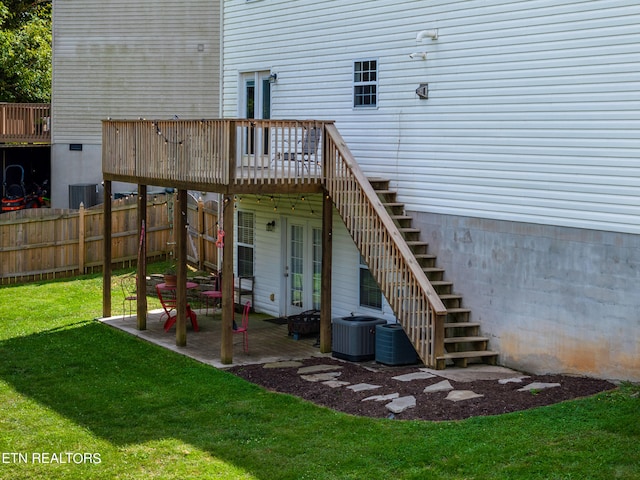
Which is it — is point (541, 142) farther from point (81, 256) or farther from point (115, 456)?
point (81, 256)

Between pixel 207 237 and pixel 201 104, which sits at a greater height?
pixel 201 104

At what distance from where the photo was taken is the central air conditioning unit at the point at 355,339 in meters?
16.2

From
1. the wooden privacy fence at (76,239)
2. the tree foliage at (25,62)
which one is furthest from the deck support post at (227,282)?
the tree foliage at (25,62)

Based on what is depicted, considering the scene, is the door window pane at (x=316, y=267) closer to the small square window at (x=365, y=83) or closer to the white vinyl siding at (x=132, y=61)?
the small square window at (x=365, y=83)

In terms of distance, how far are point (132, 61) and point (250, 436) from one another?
21.8 m

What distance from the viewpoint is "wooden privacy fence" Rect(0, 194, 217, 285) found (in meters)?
25.3

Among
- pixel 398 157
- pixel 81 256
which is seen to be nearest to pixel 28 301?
pixel 81 256

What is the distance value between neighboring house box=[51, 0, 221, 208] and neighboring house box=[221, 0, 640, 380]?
11.5 meters

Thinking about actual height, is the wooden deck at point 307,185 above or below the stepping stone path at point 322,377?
above

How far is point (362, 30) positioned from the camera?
18.1 meters

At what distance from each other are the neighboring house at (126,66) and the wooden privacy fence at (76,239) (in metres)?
5.13

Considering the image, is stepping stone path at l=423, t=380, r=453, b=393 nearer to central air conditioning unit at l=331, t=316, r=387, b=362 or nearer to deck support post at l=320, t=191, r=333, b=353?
central air conditioning unit at l=331, t=316, r=387, b=362

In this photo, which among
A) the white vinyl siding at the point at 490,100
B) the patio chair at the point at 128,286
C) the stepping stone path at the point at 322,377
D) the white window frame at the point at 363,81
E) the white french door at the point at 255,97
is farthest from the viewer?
the patio chair at the point at 128,286

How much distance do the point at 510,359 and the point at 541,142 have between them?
3.29 m
